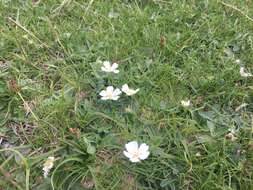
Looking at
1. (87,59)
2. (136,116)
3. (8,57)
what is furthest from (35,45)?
(136,116)

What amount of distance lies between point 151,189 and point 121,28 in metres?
0.90

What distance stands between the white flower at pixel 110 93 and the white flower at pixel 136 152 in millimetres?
252

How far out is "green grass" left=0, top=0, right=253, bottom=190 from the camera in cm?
164

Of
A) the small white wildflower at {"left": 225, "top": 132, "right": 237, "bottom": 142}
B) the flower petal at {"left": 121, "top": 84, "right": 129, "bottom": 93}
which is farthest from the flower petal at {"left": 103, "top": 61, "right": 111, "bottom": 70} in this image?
the small white wildflower at {"left": 225, "top": 132, "right": 237, "bottom": 142}

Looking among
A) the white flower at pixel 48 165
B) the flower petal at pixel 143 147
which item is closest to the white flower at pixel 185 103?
the flower petal at pixel 143 147

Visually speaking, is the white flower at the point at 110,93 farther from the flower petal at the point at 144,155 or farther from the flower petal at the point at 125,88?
the flower petal at the point at 144,155

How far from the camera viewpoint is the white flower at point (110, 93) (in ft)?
5.97

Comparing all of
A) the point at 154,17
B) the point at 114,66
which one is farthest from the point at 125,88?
the point at 154,17

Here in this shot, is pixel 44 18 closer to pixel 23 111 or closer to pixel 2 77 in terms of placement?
pixel 2 77

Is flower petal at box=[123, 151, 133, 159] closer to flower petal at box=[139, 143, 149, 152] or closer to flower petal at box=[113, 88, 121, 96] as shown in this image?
flower petal at box=[139, 143, 149, 152]

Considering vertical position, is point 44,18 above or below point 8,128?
above

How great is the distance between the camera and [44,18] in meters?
2.26

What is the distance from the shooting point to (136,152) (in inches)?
64.1

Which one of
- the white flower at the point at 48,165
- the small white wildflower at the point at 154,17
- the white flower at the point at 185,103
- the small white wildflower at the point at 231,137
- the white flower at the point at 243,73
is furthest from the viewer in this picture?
the small white wildflower at the point at 154,17
